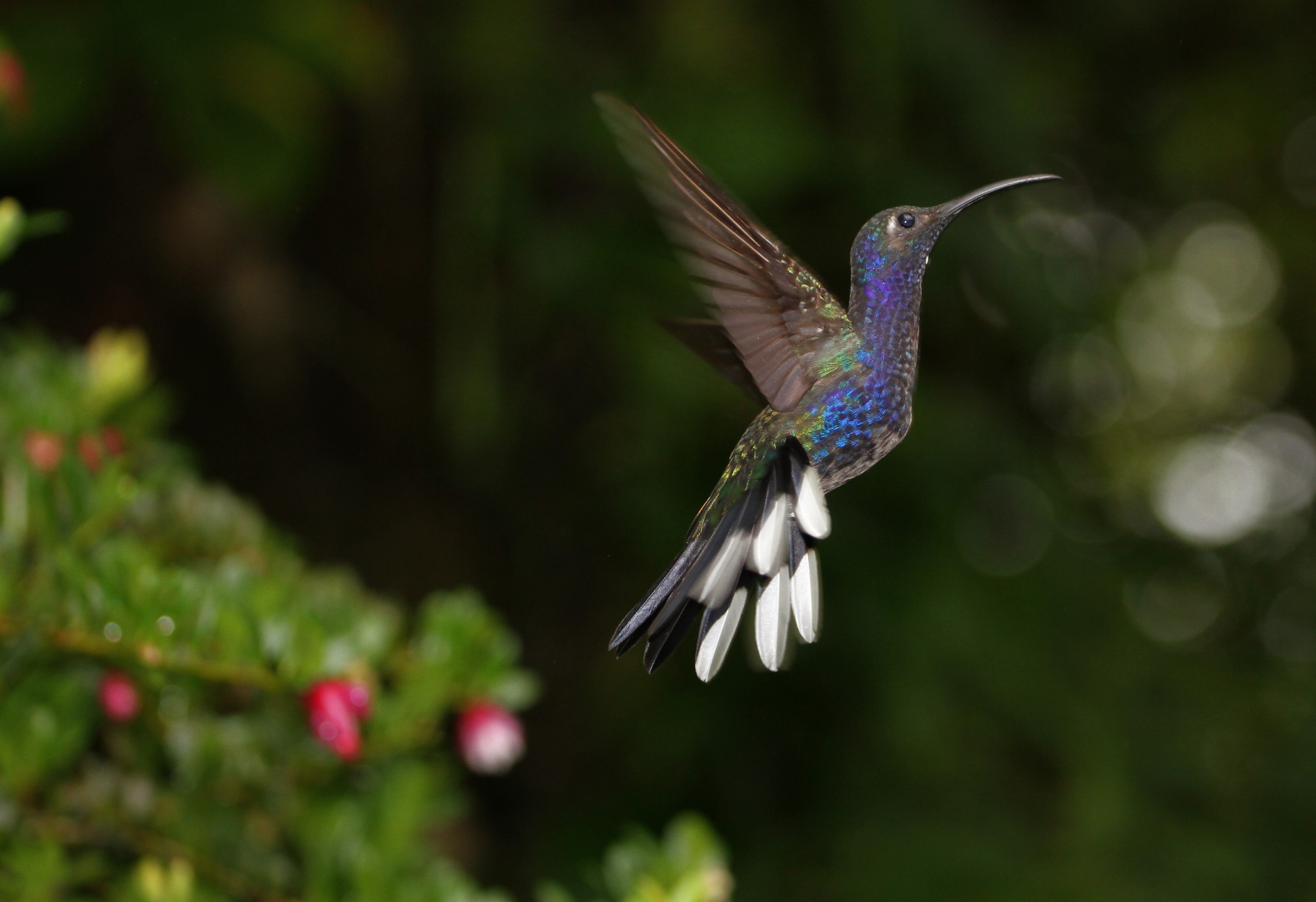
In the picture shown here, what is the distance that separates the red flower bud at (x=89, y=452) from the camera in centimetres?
66

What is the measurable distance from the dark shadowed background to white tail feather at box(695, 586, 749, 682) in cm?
110

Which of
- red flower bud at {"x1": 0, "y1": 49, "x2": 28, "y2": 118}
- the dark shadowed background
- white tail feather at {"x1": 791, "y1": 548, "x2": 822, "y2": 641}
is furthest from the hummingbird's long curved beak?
the dark shadowed background

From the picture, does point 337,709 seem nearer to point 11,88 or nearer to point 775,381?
point 775,381

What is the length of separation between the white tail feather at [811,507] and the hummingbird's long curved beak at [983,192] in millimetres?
86

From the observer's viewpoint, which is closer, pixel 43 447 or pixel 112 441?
pixel 43 447

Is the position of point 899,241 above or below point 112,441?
above

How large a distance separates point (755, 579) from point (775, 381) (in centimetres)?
7

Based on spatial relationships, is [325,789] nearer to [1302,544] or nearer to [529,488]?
[529,488]

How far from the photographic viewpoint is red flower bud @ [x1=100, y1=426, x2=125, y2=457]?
0.74 metres

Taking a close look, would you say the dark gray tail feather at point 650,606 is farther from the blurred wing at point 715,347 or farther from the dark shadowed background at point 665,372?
A: the dark shadowed background at point 665,372

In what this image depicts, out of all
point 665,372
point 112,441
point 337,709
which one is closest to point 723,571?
point 337,709

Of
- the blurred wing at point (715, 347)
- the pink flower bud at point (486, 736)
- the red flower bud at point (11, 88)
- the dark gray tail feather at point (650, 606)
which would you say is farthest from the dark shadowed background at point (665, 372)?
the dark gray tail feather at point (650, 606)

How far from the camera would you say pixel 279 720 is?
26.9 inches

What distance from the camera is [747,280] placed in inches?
16.0
